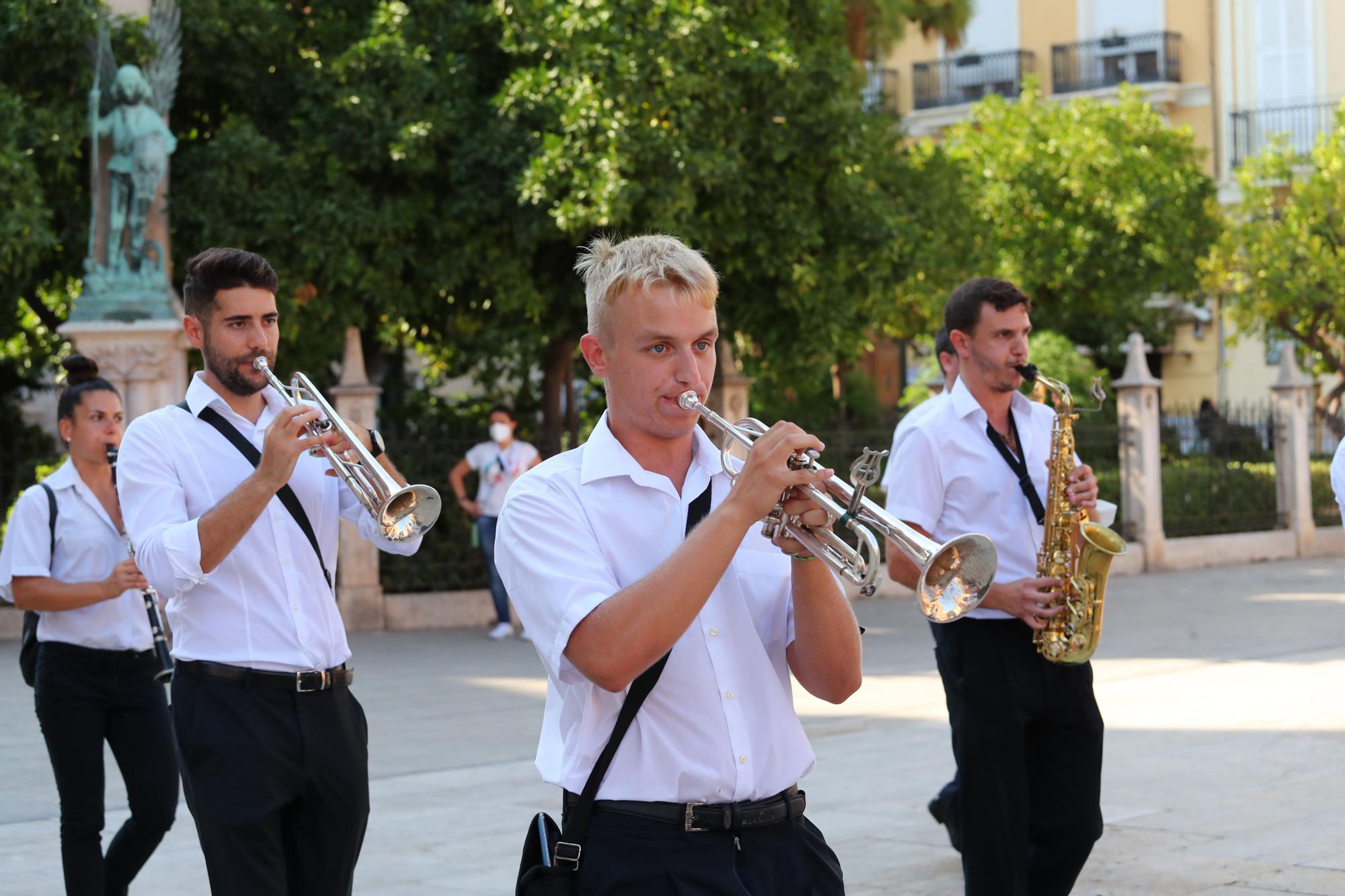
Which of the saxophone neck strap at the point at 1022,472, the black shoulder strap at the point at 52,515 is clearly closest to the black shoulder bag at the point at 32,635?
the black shoulder strap at the point at 52,515

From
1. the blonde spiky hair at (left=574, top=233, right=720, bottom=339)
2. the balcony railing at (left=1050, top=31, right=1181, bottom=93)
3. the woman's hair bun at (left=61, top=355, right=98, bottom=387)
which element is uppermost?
the balcony railing at (left=1050, top=31, right=1181, bottom=93)

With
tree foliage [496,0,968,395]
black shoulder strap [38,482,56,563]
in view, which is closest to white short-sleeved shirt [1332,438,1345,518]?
black shoulder strap [38,482,56,563]

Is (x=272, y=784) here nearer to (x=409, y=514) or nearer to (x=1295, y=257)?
(x=409, y=514)

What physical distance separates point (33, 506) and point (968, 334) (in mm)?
3146

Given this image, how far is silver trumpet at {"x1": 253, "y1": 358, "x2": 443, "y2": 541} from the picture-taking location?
4215 millimetres

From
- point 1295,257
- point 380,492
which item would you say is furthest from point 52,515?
point 1295,257

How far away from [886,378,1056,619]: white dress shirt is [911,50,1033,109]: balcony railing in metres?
37.8

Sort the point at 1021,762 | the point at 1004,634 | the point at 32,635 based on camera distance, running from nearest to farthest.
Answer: the point at 1021,762 → the point at 1004,634 → the point at 32,635

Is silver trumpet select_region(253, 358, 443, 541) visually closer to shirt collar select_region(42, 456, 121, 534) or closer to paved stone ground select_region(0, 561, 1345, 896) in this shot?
shirt collar select_region(42, 456, 121, 534)

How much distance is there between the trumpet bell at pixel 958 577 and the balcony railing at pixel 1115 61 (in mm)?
39324

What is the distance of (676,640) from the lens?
2.91m

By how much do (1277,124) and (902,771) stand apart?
3347 cm

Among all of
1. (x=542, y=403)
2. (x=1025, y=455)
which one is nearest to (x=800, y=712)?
(x=1025, y=455)

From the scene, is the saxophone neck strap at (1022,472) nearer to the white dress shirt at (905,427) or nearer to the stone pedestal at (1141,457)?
the white dress shirt at (905,427)
